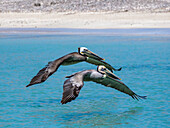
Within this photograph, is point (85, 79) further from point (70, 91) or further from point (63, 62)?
point (63, 62)

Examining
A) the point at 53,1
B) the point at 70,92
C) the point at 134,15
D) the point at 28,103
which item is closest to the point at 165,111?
the point at 70,92

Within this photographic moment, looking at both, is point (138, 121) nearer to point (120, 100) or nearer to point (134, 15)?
point (120, 100)

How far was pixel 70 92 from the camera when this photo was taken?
328 inches

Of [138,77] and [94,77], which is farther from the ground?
[94,77]

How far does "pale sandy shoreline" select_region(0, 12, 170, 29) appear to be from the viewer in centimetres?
3812

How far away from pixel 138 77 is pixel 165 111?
4.91m

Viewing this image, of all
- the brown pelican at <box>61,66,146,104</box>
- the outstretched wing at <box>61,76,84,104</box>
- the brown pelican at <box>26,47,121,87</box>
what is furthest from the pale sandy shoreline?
the outstretched wing at <box>61,76,84,104</box>

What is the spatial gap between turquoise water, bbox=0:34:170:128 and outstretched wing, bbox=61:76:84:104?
73 cm

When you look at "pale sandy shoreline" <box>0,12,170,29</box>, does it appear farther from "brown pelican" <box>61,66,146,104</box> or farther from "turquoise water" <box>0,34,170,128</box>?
"brown pelican" <box>61,66,146,104</box>

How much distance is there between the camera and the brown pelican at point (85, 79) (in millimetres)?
8281

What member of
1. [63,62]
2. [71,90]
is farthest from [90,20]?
[71,90]

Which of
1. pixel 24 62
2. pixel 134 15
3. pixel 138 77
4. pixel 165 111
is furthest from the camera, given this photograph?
pixel 134 15

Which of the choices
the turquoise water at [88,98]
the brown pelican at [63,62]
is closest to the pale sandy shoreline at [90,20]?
the turquoise water at [88,98]

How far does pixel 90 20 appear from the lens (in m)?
41.0
